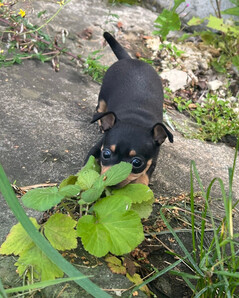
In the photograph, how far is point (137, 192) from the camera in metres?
2.45

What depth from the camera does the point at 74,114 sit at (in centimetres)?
424

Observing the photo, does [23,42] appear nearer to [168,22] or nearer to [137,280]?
[168,22]

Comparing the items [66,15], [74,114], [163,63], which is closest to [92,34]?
[66,15]

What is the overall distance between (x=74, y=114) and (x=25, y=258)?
2.45m

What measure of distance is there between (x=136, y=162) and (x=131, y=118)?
0.48 m

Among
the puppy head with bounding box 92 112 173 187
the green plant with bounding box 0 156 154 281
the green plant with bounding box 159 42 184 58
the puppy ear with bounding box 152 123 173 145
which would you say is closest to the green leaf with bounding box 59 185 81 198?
the green plant with bounding box 0 156 154 281

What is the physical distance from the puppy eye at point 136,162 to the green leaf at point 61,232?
117 centimetres

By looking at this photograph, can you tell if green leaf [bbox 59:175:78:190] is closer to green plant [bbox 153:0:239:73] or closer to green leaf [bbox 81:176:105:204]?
green leaf [bbox 81:176:105:204]

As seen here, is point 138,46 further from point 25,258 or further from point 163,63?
point 25,258

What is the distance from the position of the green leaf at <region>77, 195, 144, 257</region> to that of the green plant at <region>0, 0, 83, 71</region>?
3030 millimetres

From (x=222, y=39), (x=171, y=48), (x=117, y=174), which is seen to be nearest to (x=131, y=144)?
(x=117, y=174)

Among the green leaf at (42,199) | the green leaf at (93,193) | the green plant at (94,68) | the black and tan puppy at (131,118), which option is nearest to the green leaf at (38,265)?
the green leaf at (42,199)

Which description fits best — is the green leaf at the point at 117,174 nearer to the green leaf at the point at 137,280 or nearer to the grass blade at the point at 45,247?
the green leaf at the point at 137,280

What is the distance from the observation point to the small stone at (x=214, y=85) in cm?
589
